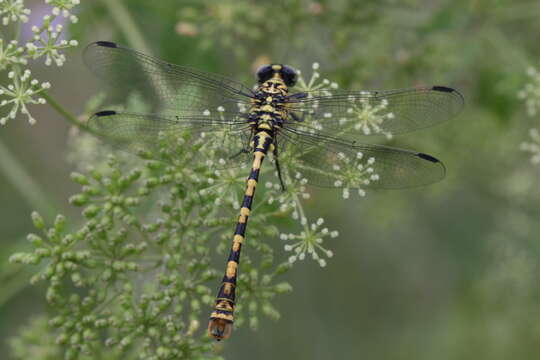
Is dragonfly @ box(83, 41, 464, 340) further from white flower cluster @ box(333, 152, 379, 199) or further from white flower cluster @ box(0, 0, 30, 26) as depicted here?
white flower cluster @ box(0, 0, 30, 26)

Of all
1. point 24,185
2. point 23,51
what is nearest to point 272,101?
point 23,51

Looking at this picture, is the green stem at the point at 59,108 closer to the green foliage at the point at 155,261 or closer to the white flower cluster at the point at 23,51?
the white flower cluster at the point at 23,51

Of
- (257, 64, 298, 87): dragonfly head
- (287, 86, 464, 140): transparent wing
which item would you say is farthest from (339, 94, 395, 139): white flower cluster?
(257, 64, 298, 87): dragonfly head

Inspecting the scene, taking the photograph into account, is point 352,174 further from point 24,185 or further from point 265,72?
point 24,185

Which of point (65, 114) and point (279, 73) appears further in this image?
point (279, 73)

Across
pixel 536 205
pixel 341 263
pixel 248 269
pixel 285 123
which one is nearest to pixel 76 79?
pixel 341 263
